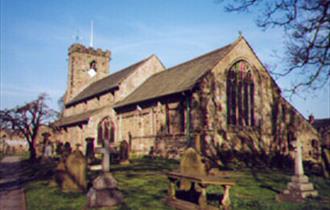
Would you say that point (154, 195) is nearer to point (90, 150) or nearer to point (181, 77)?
point (90, 150)

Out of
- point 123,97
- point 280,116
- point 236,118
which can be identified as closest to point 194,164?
point 236,118

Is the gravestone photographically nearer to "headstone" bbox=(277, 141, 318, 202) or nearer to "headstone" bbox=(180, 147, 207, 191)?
"headstone" bbox=(180, 147, 207, 191)

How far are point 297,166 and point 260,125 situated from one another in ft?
51.4

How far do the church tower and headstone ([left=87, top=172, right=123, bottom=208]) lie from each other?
39036 millimetres

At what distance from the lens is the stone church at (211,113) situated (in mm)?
23766

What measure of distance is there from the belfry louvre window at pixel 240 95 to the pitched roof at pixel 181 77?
184 cm

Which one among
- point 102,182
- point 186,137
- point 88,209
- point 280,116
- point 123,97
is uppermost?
point 123,97

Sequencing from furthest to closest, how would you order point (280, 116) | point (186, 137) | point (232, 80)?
point (280, 116) → point (232, 80) → point (186, 137)

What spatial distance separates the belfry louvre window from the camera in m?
25.0

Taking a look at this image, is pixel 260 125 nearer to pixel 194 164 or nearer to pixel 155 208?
pixel 194 164

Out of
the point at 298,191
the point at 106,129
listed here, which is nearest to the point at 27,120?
the point at 106,129

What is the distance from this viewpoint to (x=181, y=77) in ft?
89.8

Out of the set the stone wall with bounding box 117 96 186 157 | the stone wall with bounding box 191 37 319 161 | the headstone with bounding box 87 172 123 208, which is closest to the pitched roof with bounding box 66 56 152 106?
the stone wall with bounding box 117 96 186 157

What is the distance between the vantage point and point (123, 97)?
111ft
